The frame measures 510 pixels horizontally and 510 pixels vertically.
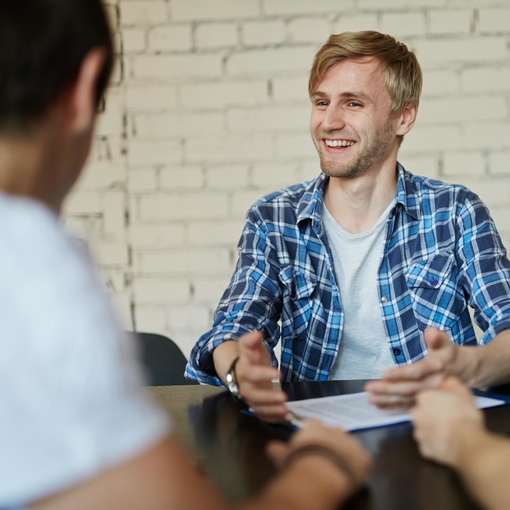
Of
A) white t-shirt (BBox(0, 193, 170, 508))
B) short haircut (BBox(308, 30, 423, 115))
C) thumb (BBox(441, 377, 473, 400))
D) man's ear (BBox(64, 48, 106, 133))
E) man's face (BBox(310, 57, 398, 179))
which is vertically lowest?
thumb (BBox(441, 377, 473, 400))

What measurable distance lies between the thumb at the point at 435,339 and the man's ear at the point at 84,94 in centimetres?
71

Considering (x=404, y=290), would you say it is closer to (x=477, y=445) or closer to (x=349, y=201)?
(x=349, y=201)

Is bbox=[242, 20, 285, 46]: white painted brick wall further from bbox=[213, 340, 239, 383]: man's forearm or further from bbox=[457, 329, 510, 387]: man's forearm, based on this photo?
bbox=[457, 329, 510, 387]: man's forearm

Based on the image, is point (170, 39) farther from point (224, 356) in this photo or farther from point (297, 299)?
point (224, 356)

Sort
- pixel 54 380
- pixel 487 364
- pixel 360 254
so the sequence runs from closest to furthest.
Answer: pixel 54 380 → pixel 487 364 → pixel 360 254

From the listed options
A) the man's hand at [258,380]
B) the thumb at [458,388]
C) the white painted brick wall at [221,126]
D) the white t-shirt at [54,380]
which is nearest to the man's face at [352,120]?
the white painted brick wall at [221,126]

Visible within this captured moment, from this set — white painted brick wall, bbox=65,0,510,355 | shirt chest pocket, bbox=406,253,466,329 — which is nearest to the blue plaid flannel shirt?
shirt chest pocket, bbox=406,253,466,329

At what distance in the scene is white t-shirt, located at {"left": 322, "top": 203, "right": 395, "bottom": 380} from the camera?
1.72 metres

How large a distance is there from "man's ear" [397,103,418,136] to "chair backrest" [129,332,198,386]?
0.89m

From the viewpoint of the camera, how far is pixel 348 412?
1.09 m

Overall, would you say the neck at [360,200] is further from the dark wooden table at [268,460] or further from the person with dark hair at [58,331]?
the person with dark hair at [58,331]

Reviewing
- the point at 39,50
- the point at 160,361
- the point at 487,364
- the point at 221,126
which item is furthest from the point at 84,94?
the point at 221,126

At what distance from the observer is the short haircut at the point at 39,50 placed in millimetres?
520

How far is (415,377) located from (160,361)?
92 cm
